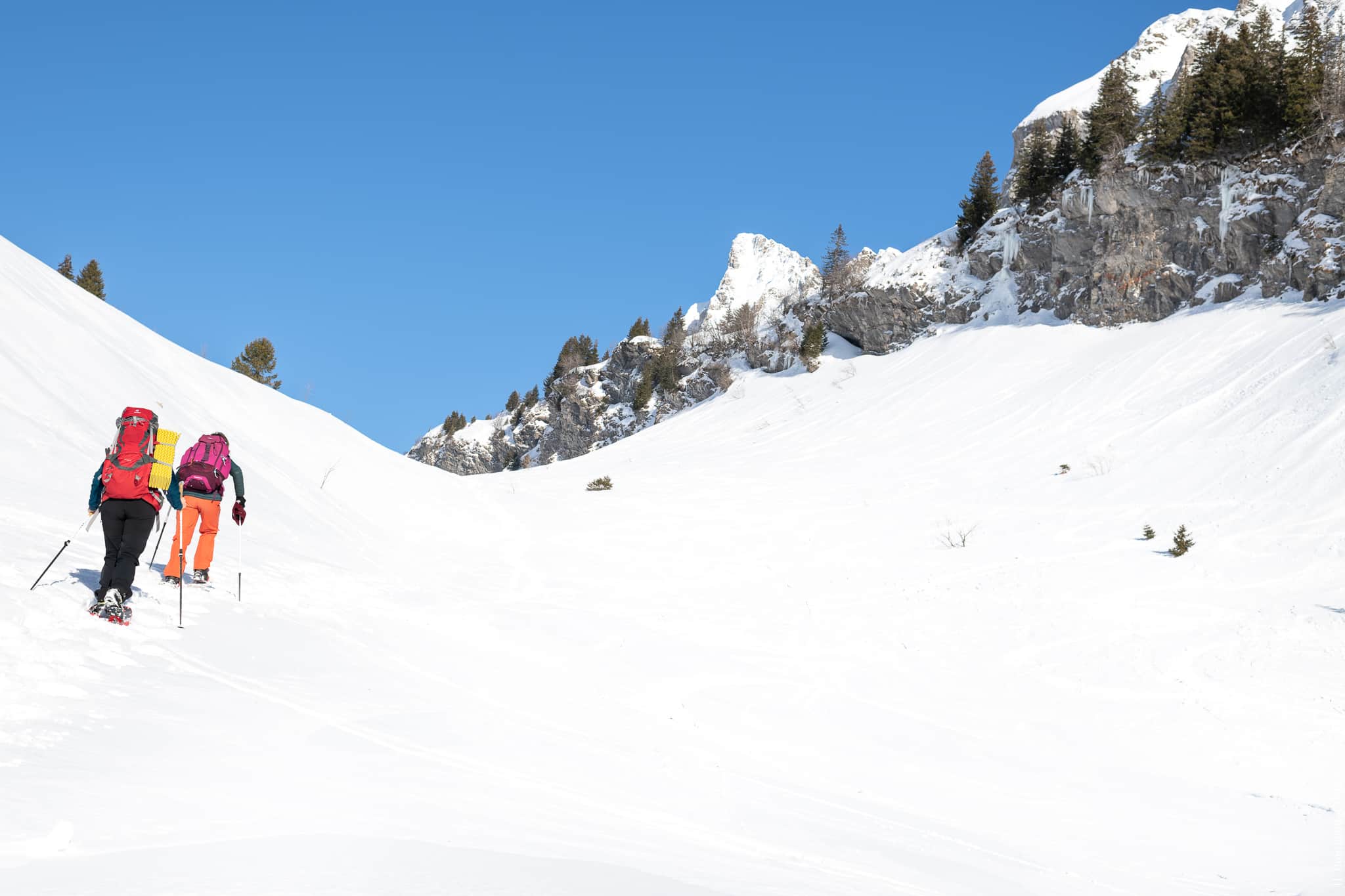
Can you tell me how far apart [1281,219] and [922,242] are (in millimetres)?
25607

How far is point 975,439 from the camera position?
29.8m

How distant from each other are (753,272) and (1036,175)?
93209mm

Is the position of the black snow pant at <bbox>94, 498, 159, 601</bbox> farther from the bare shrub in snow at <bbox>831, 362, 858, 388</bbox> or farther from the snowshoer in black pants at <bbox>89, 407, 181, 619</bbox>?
the bare shrub in snow at <bbox>831, 362, 858, 388</bbox>

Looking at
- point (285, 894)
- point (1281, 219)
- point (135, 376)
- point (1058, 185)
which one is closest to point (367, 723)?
point (285, 894)

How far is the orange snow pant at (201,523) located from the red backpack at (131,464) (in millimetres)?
1556

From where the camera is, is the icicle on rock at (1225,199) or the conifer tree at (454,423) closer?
the icicle on rock at (1225,199)

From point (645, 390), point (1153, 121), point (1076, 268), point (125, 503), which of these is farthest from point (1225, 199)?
point (125, 503)

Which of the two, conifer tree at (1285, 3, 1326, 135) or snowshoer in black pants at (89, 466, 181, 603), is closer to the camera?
snowshoer in black pants at (89, 466, 181, 603)

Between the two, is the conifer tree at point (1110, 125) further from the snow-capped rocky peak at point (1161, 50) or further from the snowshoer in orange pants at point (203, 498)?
the snowshoer in orange pants at point (203, 498)

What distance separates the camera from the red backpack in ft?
23.4

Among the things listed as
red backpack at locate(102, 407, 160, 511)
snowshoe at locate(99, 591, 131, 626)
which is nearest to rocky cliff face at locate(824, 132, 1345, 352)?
red backpack at locate(102, 407, 160, 511)

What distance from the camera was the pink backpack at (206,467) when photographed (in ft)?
29.7

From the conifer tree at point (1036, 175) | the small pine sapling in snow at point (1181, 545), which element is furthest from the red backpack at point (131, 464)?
the conifer tree at point (1036, 175)

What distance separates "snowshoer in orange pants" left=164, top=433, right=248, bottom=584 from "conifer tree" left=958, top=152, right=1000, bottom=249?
51.8 meters
